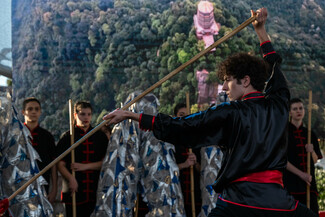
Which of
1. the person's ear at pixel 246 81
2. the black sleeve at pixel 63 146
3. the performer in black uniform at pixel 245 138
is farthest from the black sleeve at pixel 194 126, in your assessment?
the black sleeve at pixel 63 146

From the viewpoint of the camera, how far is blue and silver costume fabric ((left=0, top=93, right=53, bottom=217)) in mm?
3705

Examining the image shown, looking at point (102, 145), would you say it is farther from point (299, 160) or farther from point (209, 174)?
point (299, 160)

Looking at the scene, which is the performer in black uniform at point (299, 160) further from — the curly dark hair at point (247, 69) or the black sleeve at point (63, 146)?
the curly dark hair at point (247, 69)

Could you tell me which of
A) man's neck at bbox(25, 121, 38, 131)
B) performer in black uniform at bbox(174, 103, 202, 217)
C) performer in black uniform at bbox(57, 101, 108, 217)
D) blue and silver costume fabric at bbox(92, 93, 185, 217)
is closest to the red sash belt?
blue and silver costume fabric at bbox(92, 93, 185, 217)

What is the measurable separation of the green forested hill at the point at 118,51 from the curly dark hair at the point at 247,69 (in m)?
5.37

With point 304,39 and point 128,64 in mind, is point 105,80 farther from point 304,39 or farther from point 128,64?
point 304,39

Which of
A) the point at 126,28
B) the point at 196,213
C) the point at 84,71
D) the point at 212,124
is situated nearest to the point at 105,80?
the point at 84,71

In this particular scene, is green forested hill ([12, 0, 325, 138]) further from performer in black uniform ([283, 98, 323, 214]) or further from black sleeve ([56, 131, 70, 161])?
performer in black uniform ([283, 98, 323, 214])

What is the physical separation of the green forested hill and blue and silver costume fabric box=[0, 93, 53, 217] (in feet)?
12.4

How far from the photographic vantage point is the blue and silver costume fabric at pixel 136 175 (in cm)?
456

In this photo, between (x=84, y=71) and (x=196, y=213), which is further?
(x=84, y=71)

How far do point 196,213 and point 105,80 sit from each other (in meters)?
3.47

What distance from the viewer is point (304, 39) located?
9188 millimetres

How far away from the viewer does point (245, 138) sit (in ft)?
8.27
